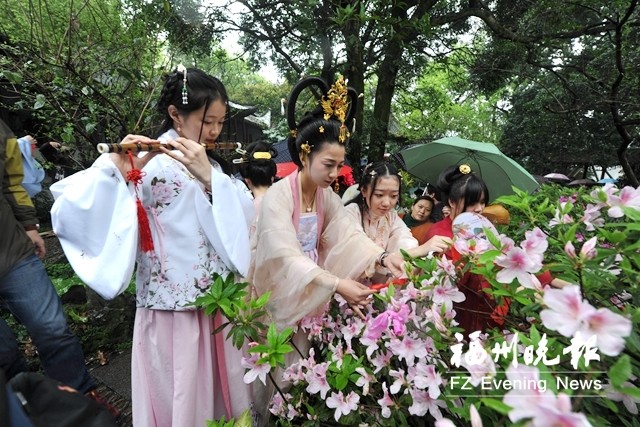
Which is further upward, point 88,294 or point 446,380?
point 446,380

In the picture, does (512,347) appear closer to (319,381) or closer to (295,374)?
(319,381)

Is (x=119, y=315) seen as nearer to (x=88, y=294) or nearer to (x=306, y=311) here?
(x=88, y=294)

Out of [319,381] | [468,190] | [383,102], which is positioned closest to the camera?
[319,381]

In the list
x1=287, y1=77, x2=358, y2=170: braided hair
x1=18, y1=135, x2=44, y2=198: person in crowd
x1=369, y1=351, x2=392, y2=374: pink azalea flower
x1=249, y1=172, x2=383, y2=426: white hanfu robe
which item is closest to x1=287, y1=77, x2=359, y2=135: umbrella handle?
x1=287, y1=77, x2=358, y2=170: braided hair

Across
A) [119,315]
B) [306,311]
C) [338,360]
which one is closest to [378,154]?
[119,315]

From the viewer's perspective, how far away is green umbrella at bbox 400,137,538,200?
392cm

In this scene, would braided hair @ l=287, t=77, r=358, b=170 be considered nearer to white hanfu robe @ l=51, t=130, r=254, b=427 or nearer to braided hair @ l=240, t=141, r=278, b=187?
white hanfu robe @ l=51, t=130, r=254, b=427

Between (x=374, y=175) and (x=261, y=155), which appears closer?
(x=374, y=175)

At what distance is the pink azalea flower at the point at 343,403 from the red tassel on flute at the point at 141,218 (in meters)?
1.12

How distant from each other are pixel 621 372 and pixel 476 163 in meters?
3.84

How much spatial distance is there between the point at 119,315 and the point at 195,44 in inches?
202

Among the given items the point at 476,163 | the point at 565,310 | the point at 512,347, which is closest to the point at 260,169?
the point at 476,163

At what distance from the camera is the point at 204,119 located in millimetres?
1799

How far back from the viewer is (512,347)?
0.80m
